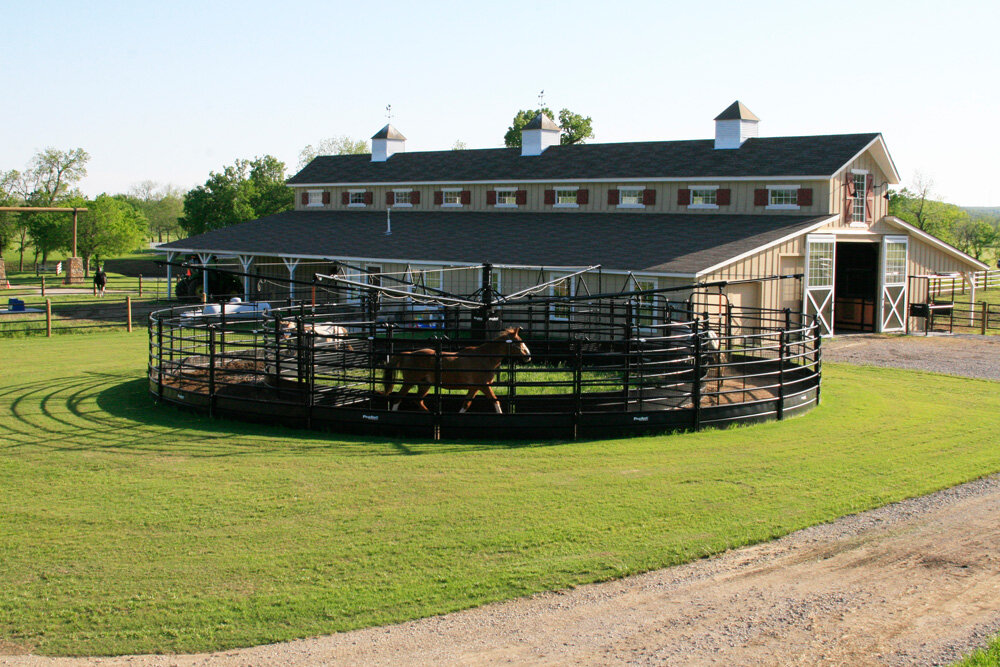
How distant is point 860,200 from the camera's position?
3181 cm

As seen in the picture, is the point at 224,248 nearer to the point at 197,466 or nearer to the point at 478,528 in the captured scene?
the point at 197,466

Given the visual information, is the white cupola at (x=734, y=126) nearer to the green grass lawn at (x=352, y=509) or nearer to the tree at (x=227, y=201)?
the green grass lawn at (x=352, y=509)

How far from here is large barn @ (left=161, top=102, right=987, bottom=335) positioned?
2941cm

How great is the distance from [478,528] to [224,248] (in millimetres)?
35117

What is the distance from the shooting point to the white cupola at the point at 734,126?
116 ft

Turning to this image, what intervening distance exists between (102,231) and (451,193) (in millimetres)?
43940

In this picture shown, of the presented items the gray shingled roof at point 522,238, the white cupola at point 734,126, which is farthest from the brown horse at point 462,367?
the white cupola at point 734,126

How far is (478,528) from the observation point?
29.0ft

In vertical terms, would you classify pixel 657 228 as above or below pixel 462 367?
above

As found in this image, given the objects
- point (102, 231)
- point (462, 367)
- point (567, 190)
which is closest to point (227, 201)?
point (102, 231)

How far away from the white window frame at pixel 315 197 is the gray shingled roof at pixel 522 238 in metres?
1.76

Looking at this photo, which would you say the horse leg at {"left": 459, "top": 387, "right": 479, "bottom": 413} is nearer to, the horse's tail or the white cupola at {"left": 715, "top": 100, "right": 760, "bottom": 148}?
the horse's tail

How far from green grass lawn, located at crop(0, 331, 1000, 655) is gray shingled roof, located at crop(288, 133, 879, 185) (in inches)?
761

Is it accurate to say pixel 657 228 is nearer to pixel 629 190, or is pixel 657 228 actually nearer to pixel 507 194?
pixel 629 190
